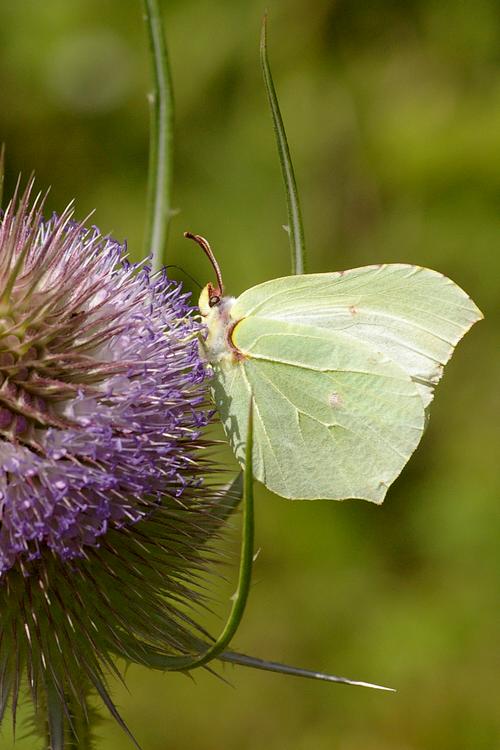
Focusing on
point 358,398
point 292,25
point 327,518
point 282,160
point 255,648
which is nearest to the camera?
point 282,160

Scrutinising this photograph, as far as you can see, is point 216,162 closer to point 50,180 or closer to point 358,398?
point 50,180

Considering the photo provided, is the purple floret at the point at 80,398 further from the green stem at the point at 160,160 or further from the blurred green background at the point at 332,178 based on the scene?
the blurred green background at the point at 332,178

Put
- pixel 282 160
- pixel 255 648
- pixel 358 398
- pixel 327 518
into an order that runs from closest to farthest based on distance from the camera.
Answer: pixel 282 160, pixel 358 398, pixel 255 648, pixel 327 518

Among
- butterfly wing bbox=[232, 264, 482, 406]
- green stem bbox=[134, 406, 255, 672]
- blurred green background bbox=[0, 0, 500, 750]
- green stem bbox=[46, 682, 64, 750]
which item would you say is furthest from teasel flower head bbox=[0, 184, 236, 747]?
blurred green background bbox=[0, 0, 500, 750]

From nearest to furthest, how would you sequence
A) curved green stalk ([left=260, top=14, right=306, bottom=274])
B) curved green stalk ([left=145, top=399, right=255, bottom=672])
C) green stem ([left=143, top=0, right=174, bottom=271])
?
curved green stalk ([left=145, top=399, right=255, bottom=672]), curved green stalk ([left=260, top=14, right=306, bottom=274]), green stem ([left=143, top=0, right=174, bottom=271])

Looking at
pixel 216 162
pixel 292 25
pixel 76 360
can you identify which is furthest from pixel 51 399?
pixel 292 25

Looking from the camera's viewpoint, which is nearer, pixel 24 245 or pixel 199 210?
pixel 24 245

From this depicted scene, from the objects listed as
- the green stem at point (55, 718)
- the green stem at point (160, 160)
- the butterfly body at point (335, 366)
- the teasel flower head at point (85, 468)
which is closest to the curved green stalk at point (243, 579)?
the teasel flower head at point (85, 468)

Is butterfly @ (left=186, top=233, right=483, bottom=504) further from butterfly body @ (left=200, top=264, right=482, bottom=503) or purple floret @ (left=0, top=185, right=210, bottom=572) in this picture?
purple floret @ (left=0, top=185, right=210, bottom=572)
